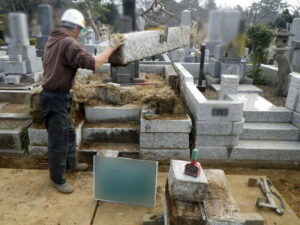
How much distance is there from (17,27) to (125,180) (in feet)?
8.27

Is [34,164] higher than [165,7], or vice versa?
[165,7]

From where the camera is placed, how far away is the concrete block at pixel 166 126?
434cm

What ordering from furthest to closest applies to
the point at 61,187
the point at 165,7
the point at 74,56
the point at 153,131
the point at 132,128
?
the point at 132,128
the point at 153,131
the point at 61,187
the point at 74,56
the point at 165,7

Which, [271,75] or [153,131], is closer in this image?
[153,131]

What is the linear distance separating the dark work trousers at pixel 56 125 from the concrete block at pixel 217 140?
2404mm

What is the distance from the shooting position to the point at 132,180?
10.3ft

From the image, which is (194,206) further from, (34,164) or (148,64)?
(148,64)

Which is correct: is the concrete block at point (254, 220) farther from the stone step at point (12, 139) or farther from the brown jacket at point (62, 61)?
the stone step at point (12, 139)

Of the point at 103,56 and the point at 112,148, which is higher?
the point at 103,56

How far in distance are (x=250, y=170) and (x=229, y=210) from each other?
2555mm

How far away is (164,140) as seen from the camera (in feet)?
14.7

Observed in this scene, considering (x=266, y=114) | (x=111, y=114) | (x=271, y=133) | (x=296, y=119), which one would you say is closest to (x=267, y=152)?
(x=271, y=133)

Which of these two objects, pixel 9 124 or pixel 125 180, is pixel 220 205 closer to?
pixel 125 180

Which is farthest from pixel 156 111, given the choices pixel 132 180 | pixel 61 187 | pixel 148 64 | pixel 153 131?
pixel 148 64
